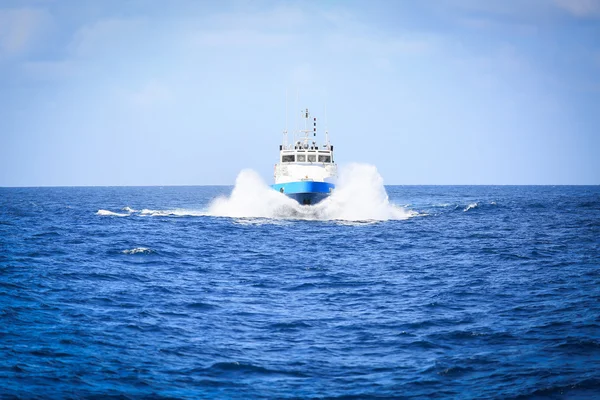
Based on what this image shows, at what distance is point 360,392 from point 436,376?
200cm

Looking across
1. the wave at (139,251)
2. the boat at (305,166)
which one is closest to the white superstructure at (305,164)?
the boat at (305,166)

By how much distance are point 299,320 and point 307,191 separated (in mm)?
38665

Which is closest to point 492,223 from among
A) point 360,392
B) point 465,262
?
point 465,262

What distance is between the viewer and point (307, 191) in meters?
55.9

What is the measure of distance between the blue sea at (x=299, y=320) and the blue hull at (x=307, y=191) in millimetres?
18163

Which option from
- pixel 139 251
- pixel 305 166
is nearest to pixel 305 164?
pixel 305 166

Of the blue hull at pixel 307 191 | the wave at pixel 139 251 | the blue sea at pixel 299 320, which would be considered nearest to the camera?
the blue sea at pixel 299 320

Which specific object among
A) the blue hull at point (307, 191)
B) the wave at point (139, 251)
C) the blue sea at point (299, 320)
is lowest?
the blue sea at point (299, 320)

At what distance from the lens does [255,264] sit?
2916 centimetres

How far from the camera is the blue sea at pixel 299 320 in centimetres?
1230

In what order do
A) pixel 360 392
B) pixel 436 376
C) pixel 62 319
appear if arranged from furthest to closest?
pixel 62 319, pixel 436 376, pixel 360 392

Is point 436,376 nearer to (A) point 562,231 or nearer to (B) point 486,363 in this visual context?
(B) point 486,363

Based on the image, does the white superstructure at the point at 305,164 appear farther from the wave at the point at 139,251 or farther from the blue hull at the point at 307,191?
the wave at the point at 139,251

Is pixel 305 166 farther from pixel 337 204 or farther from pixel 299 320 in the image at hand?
pixel 299 320
